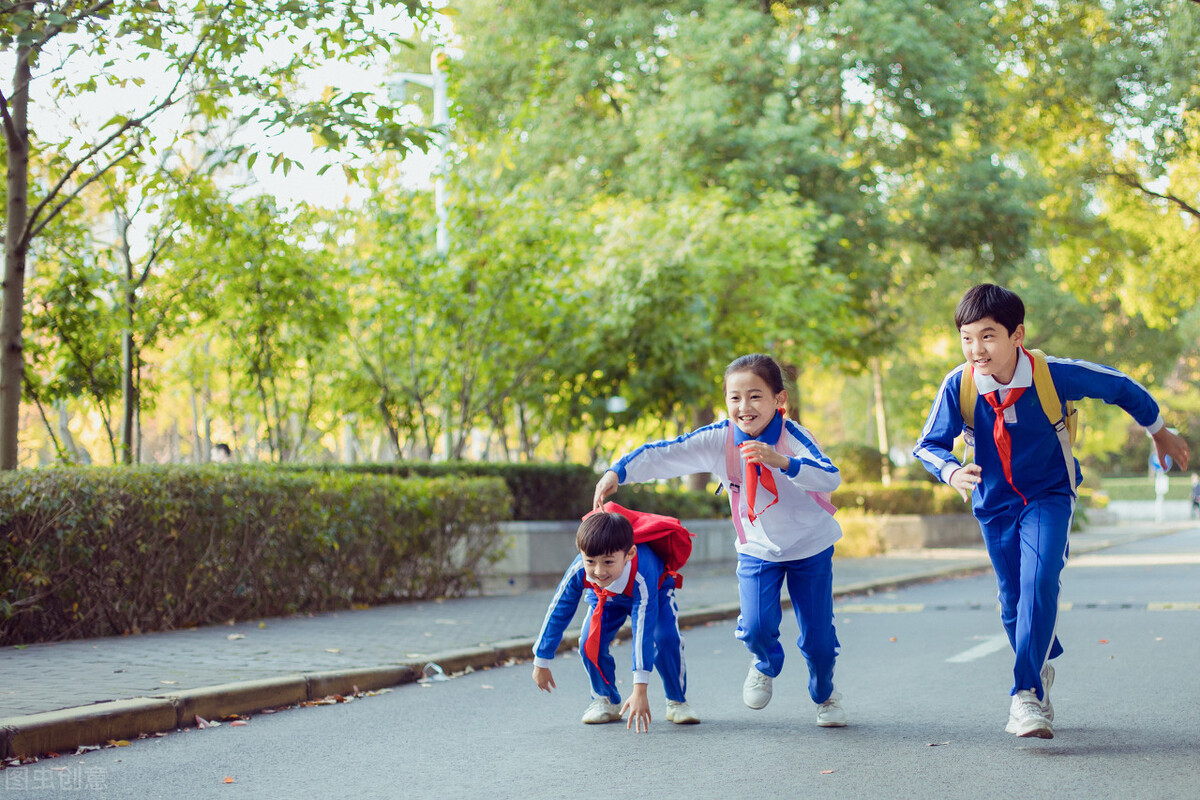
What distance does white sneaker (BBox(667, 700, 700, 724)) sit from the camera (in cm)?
572

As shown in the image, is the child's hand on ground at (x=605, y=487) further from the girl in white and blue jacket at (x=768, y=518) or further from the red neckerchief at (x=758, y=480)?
the red neckerchief at (x=758, y=480)

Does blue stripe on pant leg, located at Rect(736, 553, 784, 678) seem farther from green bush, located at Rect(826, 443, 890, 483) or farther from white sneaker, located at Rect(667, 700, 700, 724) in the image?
green bush, located at Rect(826, 443, 890, 483)

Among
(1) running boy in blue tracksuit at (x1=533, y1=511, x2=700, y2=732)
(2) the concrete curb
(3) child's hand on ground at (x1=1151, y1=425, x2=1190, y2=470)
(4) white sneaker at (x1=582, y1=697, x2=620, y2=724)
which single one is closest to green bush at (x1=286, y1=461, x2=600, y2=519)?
(2) the concrete curb

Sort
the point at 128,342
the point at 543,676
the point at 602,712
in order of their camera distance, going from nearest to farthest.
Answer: the point at 543,676
the point at 602,712
the point at 128,342

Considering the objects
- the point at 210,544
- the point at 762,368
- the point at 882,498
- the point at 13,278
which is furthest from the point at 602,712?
the point at 882,498

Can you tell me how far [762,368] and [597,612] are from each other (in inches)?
50.7

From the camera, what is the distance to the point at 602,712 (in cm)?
584

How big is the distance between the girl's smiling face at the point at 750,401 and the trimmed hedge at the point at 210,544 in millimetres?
4756

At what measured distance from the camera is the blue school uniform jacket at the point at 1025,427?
4953mm

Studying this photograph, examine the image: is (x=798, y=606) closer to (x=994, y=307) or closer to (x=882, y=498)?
(x=994, y=307)

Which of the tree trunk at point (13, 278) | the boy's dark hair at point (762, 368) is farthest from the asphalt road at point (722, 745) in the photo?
the tree trunk at point (13, 278)

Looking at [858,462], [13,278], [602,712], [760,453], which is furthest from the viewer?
[858,462]

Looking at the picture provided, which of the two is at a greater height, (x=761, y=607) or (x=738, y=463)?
(x=738, y=463)

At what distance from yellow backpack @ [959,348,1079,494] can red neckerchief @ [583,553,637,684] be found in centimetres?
150
